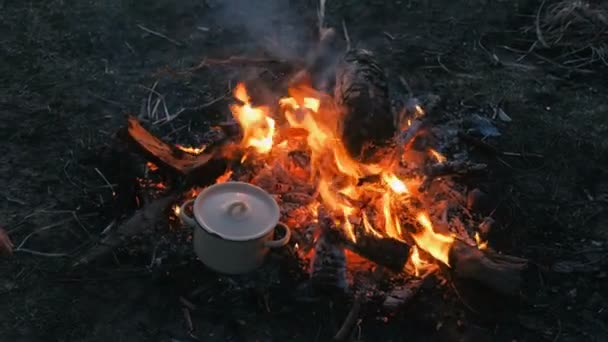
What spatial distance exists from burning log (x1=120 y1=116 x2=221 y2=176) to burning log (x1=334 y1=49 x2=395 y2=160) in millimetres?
930

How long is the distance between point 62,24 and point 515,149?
435 centimetres

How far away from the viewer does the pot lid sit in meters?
3.28

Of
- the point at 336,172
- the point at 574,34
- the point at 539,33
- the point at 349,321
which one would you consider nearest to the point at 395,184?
the point at 336,172

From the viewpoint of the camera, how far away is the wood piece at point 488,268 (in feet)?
10.8

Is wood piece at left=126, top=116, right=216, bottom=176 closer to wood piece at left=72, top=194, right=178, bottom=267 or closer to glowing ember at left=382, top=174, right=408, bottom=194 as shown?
wood piece at left=72, top=194, right=178, bottom=267

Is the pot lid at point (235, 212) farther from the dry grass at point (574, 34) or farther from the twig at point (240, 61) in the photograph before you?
the dry grass at point (574, 34)

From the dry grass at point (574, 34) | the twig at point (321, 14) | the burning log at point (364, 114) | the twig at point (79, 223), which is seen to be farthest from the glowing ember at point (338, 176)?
the dry grass at point (574, 34)

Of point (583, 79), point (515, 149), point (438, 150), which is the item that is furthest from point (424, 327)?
point (583, 79)

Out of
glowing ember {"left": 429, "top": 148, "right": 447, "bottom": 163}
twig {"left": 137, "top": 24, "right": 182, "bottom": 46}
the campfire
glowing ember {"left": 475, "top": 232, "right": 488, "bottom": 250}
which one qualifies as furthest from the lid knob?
twig {"left": 137, "top": 24, "right": 182, "bottom": 46}

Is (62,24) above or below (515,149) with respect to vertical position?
above

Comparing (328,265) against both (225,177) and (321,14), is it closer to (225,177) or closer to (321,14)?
(225,177)

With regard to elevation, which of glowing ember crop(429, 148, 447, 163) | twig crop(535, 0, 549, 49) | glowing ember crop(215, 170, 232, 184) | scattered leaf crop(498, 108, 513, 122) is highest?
glowing ember crop(215, 170, 232, 184)

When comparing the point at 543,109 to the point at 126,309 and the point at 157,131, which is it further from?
the point at 126,309

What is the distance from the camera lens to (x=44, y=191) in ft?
13.2
